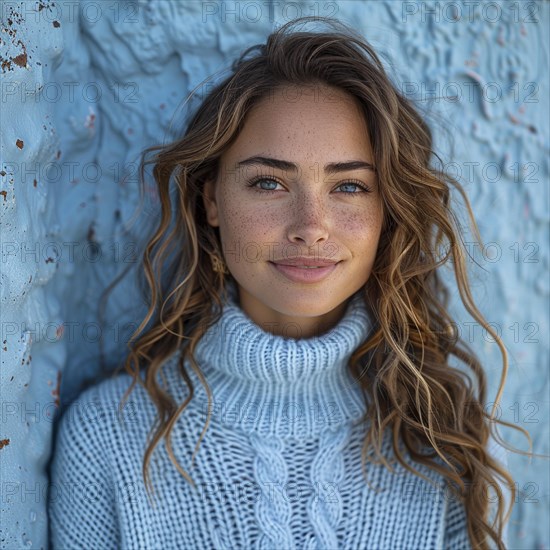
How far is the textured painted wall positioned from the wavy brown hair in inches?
3.8

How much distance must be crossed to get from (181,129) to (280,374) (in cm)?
57

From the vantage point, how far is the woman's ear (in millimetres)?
1496

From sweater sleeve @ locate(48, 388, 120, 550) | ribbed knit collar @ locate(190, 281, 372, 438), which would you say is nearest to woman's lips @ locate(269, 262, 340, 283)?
ribbed knit collar @ locate(190, 281, 372, 438)

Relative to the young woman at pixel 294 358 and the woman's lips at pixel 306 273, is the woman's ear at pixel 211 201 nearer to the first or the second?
the young woman at pixel 294 358

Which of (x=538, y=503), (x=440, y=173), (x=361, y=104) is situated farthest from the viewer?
(x=538, y=503)

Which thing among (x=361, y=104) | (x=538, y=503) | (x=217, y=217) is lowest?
(x=538, y=503)

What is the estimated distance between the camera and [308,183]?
135cm

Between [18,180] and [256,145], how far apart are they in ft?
1.40

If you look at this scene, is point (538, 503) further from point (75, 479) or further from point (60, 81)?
point (60, 81)

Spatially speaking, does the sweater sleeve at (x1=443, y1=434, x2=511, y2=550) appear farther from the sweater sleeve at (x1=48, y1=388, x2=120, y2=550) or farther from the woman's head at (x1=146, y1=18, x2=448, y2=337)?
the sweater sleeve at (x1=48, y1=388, x2=120, y2=550)

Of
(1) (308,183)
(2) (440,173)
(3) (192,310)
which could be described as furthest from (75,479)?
(2) (440,173)

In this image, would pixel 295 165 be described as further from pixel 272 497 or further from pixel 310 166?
pixel 272 497

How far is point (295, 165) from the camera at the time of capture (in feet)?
4.43

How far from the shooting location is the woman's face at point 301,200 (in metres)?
1.35
